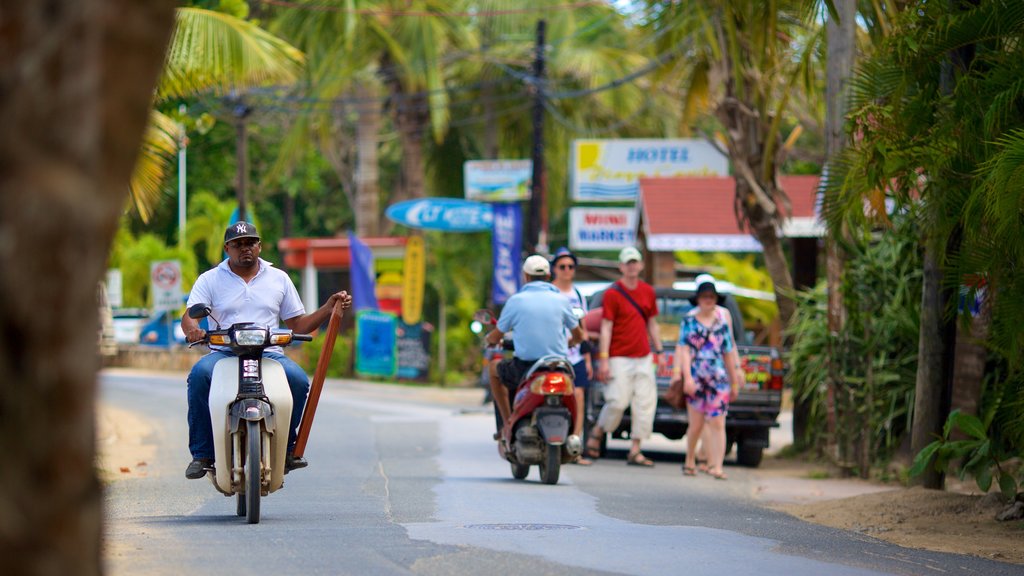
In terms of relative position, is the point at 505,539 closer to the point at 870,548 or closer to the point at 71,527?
the point at 870,548

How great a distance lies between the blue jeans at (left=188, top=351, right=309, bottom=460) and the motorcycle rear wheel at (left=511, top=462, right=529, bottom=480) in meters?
3.33

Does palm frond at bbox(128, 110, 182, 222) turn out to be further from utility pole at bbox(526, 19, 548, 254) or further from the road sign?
the road sign

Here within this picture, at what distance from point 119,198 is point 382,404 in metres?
21.3

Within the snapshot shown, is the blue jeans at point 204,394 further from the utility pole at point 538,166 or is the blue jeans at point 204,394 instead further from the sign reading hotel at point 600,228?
the sign reading hotel at point 600,228

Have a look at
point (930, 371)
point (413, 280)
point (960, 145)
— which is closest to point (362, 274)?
point (413, 280)

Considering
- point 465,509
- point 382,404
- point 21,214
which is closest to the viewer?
point 21,214

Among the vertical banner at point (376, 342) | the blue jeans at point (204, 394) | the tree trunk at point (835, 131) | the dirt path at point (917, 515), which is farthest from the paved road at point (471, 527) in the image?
the vertical banner at point (376, 342)

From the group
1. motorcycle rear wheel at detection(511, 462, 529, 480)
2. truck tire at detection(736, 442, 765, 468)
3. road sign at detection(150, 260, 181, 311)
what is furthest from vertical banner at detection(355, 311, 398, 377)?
motorcycle rear wheel at detection(511, 462, 529, 480)

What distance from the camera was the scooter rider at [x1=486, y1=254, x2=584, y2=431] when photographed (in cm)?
1194

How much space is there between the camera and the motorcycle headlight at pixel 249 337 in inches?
335

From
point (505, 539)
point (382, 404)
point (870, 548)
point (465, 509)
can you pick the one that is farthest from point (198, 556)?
point (382, 404)

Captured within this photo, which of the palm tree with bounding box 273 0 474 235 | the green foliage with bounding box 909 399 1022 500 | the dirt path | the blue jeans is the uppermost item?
the palm tree with bounding box 273 0 474 235

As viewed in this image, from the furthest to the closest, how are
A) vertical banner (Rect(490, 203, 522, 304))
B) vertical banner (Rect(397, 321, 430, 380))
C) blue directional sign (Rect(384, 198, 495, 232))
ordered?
vertical banner (Rect(397, 321, 430, 380))
blue directional sign (Rect(384, 198, 495, 232))
vertical banner (Rect(490, 203, 522, 304))

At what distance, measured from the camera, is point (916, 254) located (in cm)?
1387
